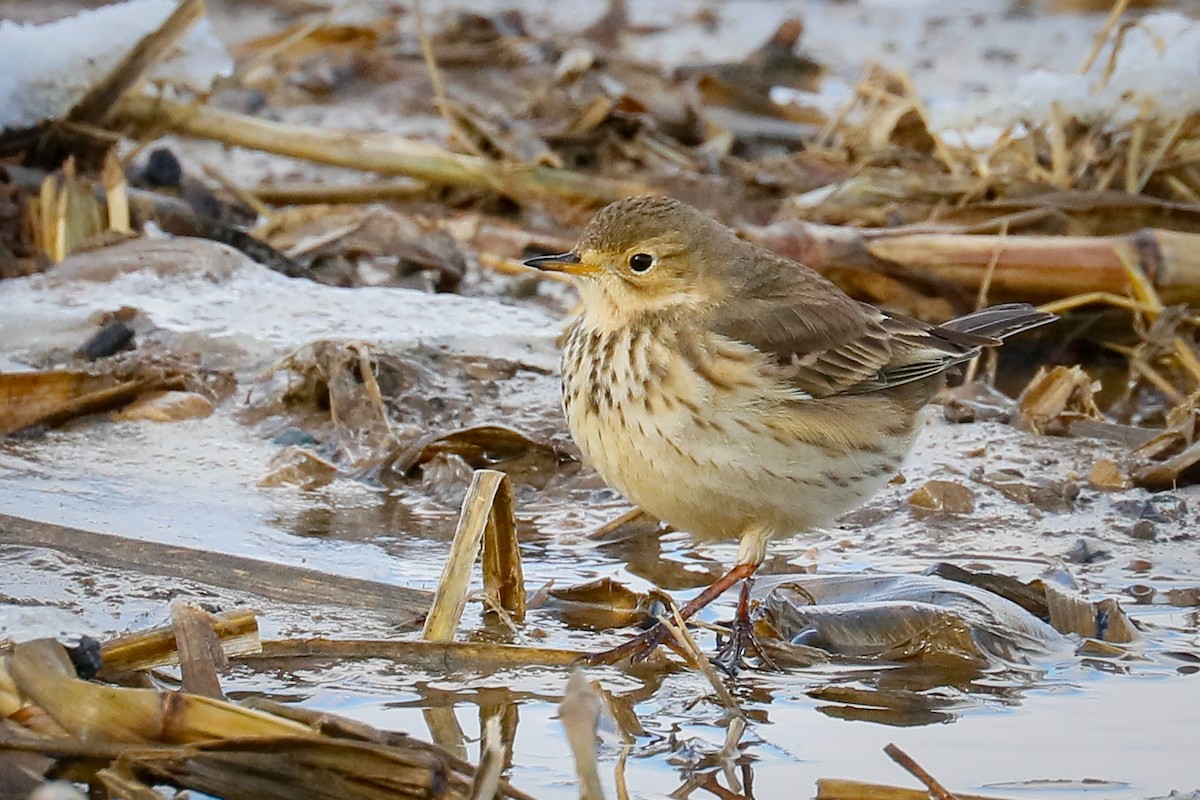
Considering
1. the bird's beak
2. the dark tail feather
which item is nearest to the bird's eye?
the bird's beak

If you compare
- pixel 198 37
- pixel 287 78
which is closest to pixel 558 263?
pixel 198 37

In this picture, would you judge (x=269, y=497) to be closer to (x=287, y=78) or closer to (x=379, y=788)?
(x=379, y=788)

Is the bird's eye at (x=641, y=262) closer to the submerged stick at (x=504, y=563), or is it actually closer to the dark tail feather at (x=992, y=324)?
the submerged stick at (x=504, y=563)

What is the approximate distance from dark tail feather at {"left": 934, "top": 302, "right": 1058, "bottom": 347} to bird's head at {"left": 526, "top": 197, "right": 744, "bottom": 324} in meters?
0.87

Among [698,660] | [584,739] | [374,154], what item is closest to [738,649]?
A: [698,660]

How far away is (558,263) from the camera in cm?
526

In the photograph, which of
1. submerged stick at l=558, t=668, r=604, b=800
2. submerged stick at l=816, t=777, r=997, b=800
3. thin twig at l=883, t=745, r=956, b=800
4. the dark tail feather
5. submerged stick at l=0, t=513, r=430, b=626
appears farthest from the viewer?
the dark tail feather

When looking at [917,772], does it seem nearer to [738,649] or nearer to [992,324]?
[738,649]

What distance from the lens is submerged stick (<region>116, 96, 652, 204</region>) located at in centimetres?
818

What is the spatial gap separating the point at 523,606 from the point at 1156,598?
180 cm

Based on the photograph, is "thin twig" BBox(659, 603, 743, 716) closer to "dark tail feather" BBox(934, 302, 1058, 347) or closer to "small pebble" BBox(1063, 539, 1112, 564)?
"small pebble" BBox(1063, 539, 1112, 564)

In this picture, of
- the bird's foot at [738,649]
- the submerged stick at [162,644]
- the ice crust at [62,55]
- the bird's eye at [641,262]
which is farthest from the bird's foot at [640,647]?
the ice crust at [62,55]

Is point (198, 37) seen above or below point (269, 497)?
above

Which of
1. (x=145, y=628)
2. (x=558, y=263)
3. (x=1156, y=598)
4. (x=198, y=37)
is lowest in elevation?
(x=145, y=628)
